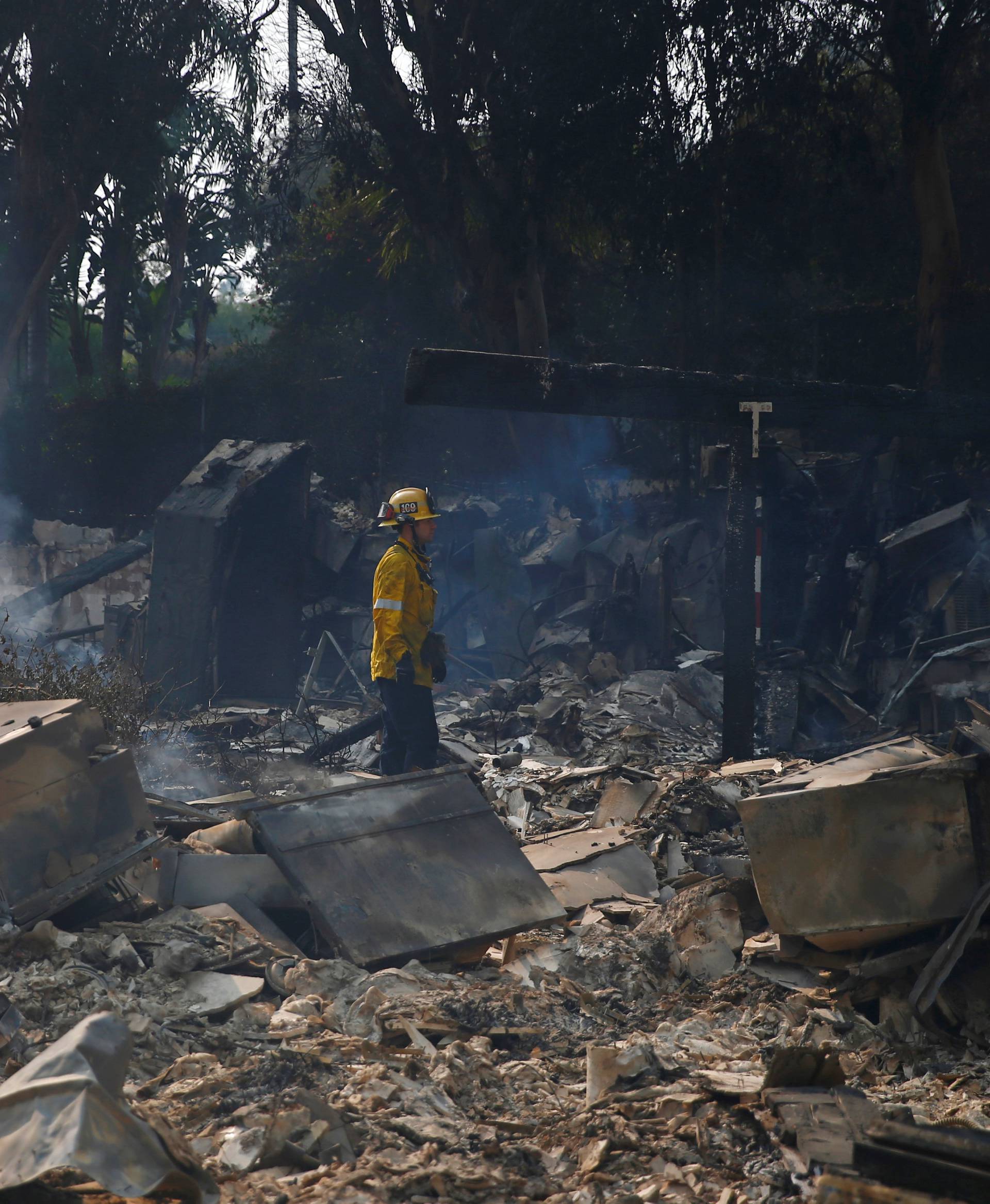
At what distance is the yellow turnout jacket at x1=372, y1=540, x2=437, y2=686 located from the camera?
634cm

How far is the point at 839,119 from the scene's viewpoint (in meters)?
13.1

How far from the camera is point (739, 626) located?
7434mm

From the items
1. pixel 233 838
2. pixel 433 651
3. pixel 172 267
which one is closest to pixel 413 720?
pixel 433 651

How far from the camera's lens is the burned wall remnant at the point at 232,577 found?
10.5m

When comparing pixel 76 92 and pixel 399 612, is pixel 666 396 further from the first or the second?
pixel 76 92

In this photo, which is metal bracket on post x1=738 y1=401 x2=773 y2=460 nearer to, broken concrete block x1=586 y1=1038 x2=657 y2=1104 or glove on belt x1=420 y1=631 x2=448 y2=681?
glove on belt x1=420 y1=631 x2=448 y2=681

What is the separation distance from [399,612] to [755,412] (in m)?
2.79

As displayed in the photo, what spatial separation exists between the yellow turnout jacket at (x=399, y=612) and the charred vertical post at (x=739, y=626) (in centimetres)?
221

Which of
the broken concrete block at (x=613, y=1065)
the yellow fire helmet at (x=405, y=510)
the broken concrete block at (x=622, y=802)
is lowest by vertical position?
the broken concrete block at (x=622, y=802)

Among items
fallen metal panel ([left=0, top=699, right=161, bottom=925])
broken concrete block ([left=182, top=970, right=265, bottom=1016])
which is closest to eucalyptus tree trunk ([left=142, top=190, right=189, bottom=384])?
fallen metal panel ([left=0, top=699, right=161, bottom=925])

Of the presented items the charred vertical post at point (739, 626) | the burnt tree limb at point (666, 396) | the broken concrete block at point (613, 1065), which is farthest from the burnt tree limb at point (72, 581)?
the broken concrete block at point (613, 1065)

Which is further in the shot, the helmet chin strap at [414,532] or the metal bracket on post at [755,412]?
the metal bracket on post at [755,412]

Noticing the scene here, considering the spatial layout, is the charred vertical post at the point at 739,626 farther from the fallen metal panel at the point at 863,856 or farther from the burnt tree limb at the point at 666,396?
the fallen metal panel at the point at 863,856

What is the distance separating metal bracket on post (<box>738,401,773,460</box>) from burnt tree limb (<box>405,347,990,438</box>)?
4 cm
